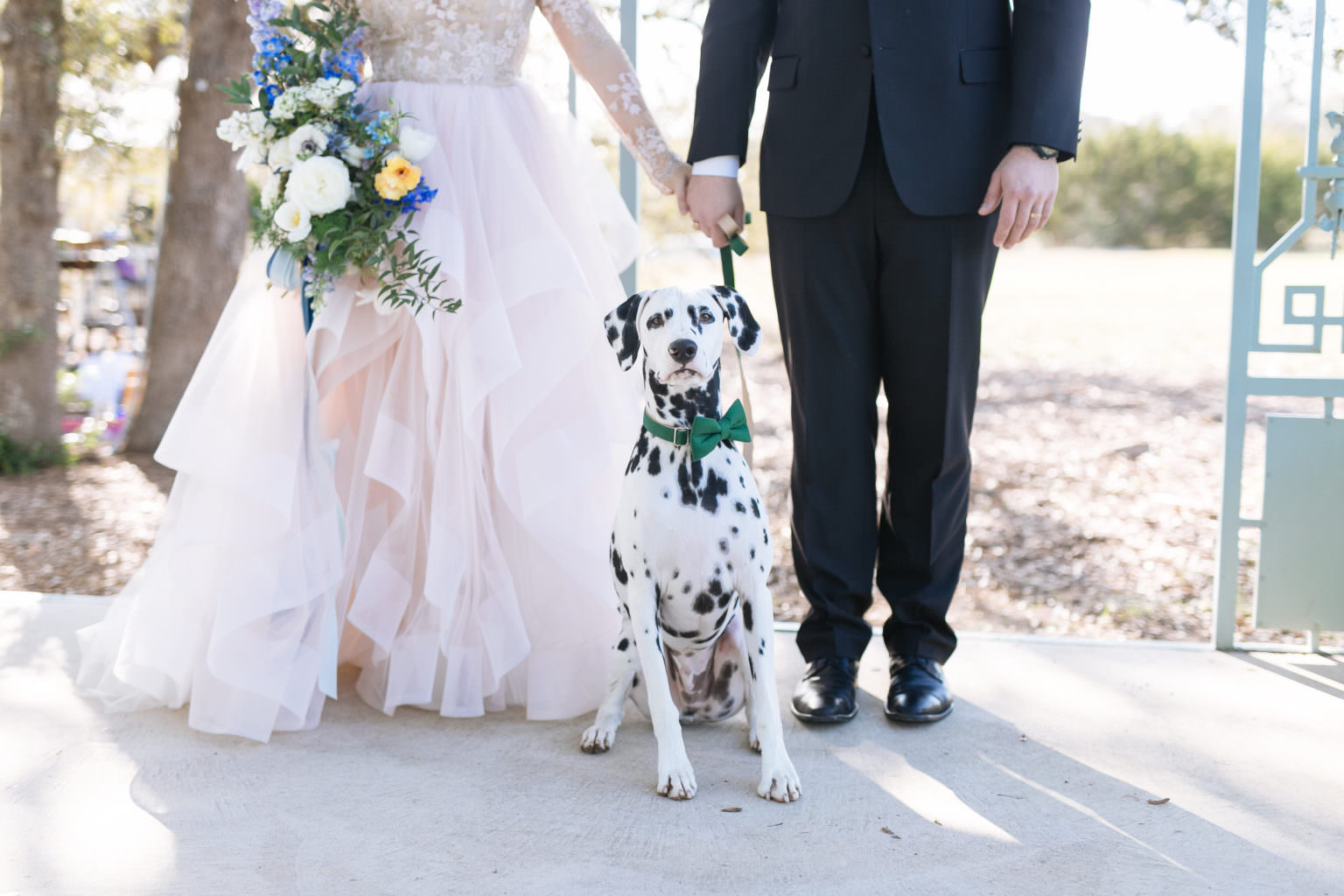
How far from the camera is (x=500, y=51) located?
2.67m

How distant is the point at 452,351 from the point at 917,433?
1097 mm

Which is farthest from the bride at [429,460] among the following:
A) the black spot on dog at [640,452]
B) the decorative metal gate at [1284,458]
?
the decorative metal gate at [1284,458]

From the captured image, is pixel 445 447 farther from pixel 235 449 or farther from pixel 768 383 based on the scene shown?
pixel 768 383

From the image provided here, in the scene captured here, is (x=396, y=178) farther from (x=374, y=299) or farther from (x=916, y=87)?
(x=916, y=87)

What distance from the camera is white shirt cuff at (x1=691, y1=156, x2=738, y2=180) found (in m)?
2.52

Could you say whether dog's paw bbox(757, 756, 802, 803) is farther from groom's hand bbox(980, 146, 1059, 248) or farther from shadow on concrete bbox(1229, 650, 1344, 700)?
shadow on concrete bbox(1229, 650, 1344, 700)

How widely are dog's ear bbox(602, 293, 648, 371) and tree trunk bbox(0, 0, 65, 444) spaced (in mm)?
4384

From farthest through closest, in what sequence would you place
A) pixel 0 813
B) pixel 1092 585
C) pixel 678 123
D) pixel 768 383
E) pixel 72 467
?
pixel 768 383 < pixel 678 123 < pixel 72 467 < pixel 1092 585 < pixel 0 813

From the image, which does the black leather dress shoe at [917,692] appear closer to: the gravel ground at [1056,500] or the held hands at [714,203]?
the held hands at [714,203]

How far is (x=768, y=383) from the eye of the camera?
340 inches

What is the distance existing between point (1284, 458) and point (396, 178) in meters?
2.42

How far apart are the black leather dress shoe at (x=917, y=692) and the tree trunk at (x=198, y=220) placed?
4.09 metres

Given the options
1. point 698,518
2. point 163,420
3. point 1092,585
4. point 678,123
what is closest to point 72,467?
point 163,420

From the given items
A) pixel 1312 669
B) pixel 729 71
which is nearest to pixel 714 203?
pixel 729 71
